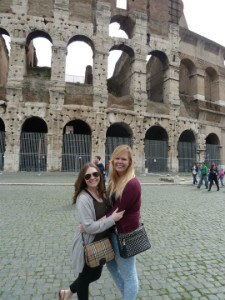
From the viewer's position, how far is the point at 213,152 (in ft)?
62.4

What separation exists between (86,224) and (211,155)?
19.6m

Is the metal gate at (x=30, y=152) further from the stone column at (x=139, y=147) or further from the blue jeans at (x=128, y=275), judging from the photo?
the blue jeans at (x=128, y=275)

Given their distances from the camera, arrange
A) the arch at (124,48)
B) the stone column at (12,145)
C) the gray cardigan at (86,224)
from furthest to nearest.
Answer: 1. the arch at (124,48)
2. the stone column at (12,145)
3. the gray cardigan at (86,224)

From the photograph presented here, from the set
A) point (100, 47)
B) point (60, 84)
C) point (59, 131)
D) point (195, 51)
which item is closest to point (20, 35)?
point (60, 84)

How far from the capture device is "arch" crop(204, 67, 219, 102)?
65.5ft

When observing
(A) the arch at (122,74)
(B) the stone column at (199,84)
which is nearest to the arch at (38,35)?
(A) the arch at (122,74)

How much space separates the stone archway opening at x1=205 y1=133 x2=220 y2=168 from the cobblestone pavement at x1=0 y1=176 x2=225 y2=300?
48.9ft

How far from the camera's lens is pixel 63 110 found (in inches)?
555

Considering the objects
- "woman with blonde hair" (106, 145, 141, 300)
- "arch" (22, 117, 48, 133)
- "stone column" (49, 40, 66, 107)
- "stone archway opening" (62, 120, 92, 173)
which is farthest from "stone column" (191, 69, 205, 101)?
"woman with blonde hair" (106, 145, 141, 300)

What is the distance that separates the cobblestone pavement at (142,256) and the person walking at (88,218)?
459mm

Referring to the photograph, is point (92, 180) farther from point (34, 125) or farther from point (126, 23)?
point (126, 23)

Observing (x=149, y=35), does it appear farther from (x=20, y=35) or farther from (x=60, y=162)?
(x=60, y=162)

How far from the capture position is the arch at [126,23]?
1612cm

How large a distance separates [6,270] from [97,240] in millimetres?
1461
